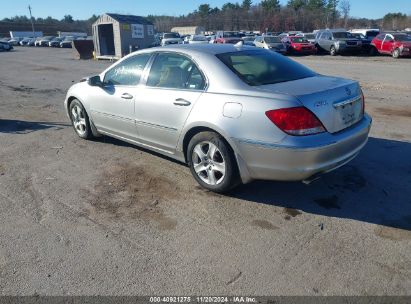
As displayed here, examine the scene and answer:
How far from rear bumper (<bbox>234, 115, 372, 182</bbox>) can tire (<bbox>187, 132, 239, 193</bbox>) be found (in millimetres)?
138

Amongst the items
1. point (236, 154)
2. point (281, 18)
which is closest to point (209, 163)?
point (236, 154)

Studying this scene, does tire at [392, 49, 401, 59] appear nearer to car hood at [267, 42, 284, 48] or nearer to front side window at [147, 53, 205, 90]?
car hood at [267, 42, 284, 48]

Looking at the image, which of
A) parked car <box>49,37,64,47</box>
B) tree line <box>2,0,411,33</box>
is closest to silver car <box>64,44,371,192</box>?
parked car <box>49,37,64,47</box>

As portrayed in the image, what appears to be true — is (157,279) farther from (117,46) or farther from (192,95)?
(117,46)

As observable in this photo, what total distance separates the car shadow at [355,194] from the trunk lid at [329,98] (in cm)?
78

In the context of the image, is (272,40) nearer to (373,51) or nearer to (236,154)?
(373,51)

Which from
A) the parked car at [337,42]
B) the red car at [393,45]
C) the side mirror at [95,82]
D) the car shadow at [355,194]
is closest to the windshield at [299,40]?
the parked car at [337,42]

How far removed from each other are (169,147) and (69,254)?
1.80m

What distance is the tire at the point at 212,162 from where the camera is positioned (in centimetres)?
386

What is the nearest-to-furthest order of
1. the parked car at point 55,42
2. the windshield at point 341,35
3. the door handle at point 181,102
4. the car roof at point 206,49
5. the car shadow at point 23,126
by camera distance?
the door handle at point 181,102
the car roof at point 206,49
the car shadow at point 23,126
the windshield at point 341,35
the parked car at point 55,42

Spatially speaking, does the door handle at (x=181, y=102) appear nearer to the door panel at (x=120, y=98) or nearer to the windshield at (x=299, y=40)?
the door panel at (x=120, y=98)

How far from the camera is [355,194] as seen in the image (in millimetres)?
4066

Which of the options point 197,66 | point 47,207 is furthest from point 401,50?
point 47,207

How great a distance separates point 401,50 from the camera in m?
22.8
